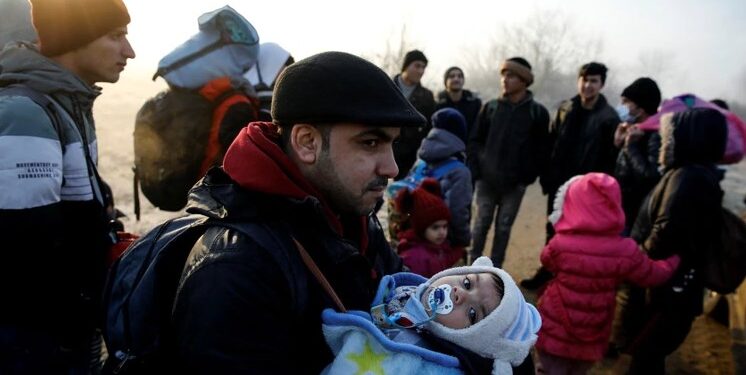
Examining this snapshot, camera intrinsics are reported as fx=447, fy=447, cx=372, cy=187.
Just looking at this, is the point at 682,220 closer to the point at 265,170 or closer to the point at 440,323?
the point at 440,323

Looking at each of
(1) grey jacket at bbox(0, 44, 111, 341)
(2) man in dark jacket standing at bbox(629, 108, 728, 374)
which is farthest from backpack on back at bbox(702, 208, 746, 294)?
(1) grey jacket at bbox(0, 44, 111, 341)

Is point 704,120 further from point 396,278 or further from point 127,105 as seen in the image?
point 127,105

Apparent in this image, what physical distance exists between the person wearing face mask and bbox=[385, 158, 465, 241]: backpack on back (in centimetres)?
181

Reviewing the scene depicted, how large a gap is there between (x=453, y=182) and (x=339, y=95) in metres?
2.67

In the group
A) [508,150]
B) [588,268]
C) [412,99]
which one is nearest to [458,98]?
[412,99]

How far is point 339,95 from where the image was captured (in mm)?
1266

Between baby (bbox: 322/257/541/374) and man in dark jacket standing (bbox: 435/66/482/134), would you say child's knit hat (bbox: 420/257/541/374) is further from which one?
man in dark jacket standing (bbox: 435/66/482/134)

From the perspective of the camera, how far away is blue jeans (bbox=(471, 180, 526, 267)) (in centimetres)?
521

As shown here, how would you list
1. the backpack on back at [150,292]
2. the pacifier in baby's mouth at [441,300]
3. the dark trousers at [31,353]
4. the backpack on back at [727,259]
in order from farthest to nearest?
the backpack on back at [727,259]
the dark trousers at [31,353]
the pacifier in baby's mouth at [441,300]
the backpack on back at [150,292]

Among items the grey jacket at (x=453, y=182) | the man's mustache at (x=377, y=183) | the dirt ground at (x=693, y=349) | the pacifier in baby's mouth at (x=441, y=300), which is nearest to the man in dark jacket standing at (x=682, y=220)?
the dirt ground at (x=693, y=349)

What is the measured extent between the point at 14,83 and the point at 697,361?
5466 millimetres

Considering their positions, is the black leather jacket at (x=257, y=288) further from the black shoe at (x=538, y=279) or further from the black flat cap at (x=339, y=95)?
the black shoe at (x=538, y=279)

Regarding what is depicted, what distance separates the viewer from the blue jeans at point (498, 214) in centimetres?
521

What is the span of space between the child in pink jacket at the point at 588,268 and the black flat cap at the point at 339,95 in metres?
2.07
